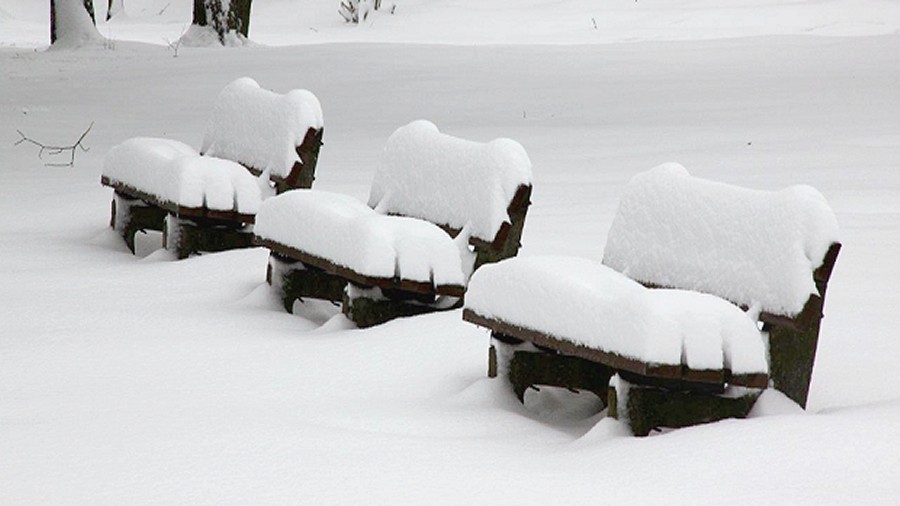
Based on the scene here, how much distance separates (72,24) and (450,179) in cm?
1410

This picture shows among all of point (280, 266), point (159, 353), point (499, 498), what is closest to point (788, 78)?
point (280, 266)

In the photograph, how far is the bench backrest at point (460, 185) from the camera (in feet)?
19.0

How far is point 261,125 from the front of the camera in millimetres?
A: 7637

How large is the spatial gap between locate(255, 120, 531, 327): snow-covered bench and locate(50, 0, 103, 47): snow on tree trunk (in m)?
13.4

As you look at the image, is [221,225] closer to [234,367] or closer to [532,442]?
[234,367]

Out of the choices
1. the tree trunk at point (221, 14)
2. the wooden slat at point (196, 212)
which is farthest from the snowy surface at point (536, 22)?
the wooden slat at point (196, 212)

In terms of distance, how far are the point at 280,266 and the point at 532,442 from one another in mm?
2303

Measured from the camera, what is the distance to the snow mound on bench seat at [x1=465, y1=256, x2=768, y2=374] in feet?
13.7

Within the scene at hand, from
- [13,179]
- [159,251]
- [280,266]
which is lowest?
A: [13,179]

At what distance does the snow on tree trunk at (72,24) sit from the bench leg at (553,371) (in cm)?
1521

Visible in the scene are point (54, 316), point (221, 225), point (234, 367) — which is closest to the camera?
point (234, 367)

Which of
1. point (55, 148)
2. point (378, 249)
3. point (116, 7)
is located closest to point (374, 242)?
point (378, 249)

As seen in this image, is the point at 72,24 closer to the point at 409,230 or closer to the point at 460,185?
the point at 460,185

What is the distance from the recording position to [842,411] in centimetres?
434
